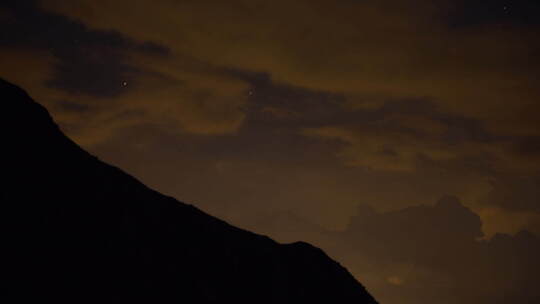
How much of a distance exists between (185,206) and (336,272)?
13789mm

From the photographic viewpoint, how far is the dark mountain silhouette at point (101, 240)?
20.9 metres

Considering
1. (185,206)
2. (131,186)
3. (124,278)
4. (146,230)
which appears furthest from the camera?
(185,206)

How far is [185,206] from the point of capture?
105 feet

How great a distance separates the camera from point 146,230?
27.0 meters

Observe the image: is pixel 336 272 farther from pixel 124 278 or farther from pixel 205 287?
pixel 124 278

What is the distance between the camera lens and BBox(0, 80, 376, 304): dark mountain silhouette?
20.9 meters

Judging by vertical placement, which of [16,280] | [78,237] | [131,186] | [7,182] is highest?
[131,186]

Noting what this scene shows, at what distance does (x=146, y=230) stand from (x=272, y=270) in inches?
388

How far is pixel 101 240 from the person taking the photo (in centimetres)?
2400

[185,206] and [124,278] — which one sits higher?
[185,206]

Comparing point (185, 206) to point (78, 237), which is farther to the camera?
point (185, 206)

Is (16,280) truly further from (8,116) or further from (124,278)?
(8,116)

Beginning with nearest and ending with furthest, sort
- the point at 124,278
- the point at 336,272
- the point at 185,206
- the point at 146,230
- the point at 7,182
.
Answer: the point at 7,182
the point at 124,278
the point at 146,230
the point at 185,206
the point at 336,272

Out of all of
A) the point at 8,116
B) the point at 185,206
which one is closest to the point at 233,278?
the point at 185,206
